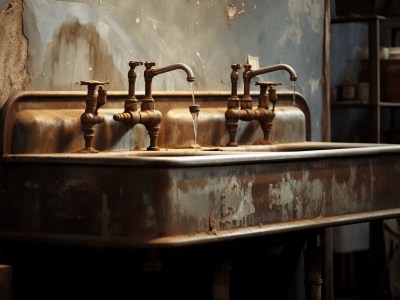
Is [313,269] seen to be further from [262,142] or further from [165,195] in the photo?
[165,195]

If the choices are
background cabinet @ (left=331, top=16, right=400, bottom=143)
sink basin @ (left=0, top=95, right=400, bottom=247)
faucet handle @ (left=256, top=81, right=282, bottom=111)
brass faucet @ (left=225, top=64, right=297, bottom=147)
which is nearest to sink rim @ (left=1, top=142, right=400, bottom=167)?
sink basin @ (left=0, top=95, right=400, bottom=247)

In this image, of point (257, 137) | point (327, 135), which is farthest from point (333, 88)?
point (257, 137)

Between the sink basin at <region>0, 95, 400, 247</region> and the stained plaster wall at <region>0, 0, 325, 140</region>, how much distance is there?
11.9 inches

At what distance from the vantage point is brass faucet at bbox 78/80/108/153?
3600mm

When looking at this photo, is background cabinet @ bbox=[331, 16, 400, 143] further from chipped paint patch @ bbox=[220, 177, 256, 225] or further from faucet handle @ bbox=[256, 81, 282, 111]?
chipped paint patch @ bbox=[220, 177, 256, 225]

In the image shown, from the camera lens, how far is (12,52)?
3.54m

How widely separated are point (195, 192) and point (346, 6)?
334 cm

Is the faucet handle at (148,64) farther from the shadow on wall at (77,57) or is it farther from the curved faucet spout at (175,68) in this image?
the shadow on wall at (77,57)

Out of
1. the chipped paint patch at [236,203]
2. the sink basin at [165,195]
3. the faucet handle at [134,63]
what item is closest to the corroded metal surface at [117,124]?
the sink basin at [165,195]

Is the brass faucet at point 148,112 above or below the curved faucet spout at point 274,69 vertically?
below

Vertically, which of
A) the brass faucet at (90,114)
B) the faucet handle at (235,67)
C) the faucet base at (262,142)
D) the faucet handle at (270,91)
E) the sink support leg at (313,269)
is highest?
the faucet handle at (235,67)

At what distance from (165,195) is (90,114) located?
68 cm

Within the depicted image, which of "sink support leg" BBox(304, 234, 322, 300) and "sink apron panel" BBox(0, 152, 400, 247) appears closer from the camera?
"sink apron panel" BBox(0, 152, 400, 247)

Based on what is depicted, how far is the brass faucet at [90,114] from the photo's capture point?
360 centimetres
